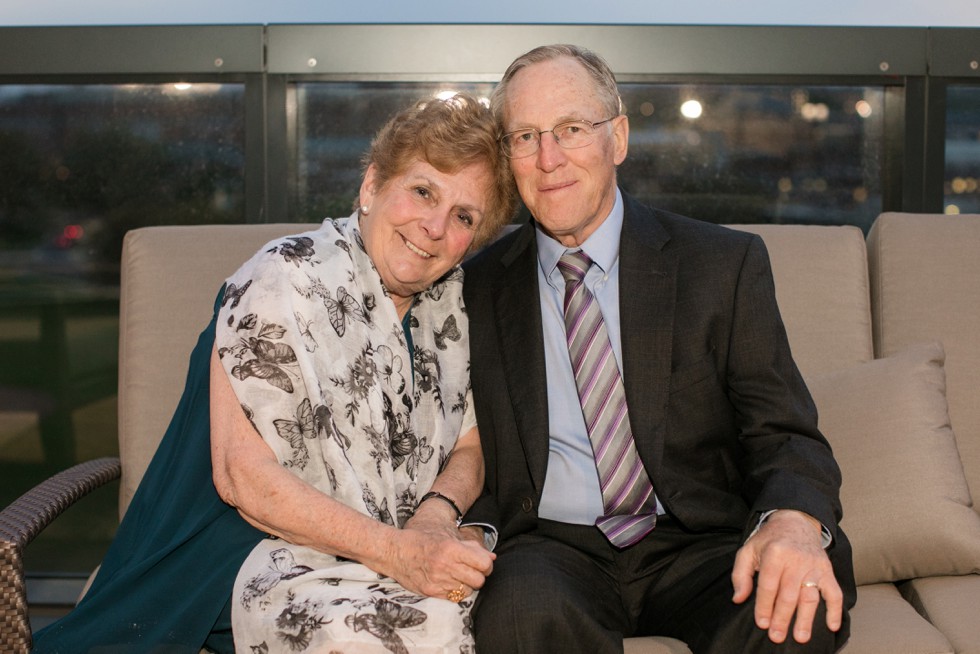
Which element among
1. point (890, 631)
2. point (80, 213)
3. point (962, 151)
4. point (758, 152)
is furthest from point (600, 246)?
point (80, 213)

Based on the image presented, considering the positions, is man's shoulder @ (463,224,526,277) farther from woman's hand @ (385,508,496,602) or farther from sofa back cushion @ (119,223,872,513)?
woman's hand @ (385,508,496,602)

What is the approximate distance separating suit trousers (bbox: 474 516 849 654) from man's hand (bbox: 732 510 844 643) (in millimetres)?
30

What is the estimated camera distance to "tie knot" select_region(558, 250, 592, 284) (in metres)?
2.24

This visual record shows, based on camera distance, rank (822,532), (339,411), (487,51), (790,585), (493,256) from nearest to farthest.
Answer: (790,585), (822,532), (339,411), (493,256), (487,51)

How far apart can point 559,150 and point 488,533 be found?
2.59ft

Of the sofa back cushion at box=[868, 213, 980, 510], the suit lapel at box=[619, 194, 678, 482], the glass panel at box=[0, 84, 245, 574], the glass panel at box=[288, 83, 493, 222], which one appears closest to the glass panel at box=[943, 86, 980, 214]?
the sofa back cushion at box=[868, 213, 980, 510]

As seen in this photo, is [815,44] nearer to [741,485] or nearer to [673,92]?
[673,92]

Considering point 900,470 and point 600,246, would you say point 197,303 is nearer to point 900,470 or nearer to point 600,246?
point 600,246

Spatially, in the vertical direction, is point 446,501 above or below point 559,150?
below

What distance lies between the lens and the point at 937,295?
2.63 m

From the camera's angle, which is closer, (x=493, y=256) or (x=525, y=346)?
(x=525, y=346)

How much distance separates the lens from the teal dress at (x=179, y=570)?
189cm

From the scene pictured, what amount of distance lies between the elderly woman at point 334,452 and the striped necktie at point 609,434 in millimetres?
264

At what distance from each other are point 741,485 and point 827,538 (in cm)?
29
